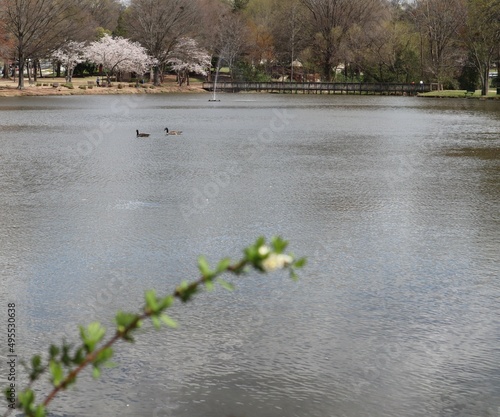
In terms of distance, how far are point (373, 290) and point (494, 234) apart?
423 centimetres

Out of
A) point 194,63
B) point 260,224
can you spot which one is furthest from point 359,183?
point 194,63

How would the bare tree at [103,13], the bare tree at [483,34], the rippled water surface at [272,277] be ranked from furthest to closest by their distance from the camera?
the bare tree at [103,13] → the bare tree at [483,34] → the rippled water surface at [272,277]

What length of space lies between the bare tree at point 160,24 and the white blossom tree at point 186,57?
2.86 feet

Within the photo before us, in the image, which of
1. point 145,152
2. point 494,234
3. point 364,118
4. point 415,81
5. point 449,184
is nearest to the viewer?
point 494,234

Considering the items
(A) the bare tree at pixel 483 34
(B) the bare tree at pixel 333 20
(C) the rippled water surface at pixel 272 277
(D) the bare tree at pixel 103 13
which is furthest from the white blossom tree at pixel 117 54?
(C) the rippled water surface at pixel 272 277

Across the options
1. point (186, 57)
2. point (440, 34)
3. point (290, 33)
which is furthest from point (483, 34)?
point (186, 57)

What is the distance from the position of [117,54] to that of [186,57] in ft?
27.9

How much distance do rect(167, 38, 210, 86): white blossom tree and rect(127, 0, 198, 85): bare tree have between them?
87 cm

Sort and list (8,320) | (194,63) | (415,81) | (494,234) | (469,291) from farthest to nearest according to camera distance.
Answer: (194,63)
(415,81)
(494,234)
(469,291)
(8,320)

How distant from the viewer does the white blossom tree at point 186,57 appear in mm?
101000

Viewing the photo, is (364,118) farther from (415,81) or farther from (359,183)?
(415,81)

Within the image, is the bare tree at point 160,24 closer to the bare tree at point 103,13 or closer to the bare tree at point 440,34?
the bare tree at point 103,13

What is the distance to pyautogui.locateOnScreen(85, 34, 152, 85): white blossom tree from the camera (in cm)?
9831

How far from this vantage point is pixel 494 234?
14109 millimetres
